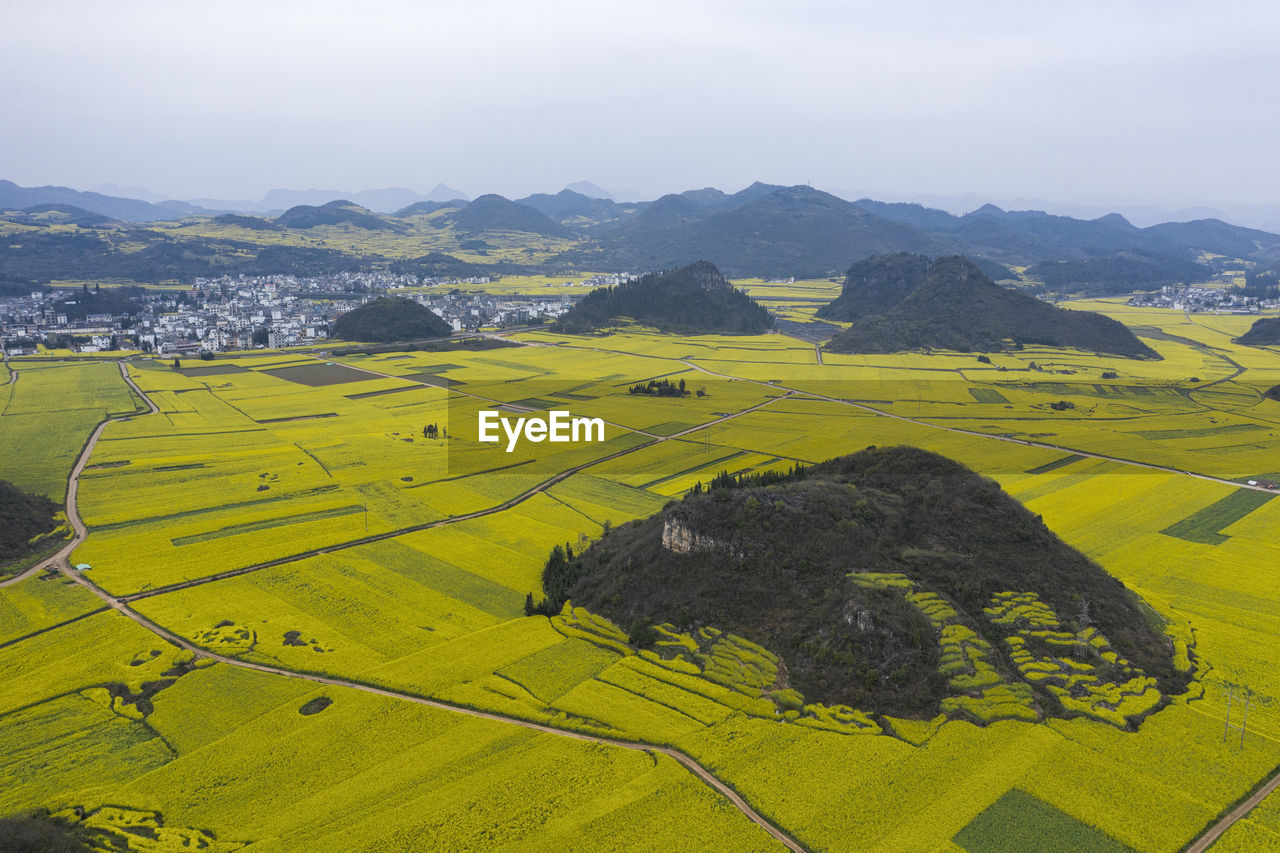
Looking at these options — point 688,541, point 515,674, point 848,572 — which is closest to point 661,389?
point 688,541

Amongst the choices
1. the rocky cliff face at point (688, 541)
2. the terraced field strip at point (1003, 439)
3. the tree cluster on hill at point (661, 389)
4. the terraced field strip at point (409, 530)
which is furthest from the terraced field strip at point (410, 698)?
the tree cluster on hill at point (661, 389)

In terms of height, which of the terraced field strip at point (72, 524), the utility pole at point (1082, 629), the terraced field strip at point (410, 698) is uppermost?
the utility pole at point (1082, 629)

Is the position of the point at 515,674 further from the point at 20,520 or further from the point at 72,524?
the point at 20,520

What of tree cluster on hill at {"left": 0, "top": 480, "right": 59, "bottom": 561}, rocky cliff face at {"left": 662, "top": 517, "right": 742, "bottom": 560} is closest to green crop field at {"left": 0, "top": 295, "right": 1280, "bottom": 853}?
tree cluster on hill at {"left": 0, "top": 480, "right": 59, "bottom": 561}

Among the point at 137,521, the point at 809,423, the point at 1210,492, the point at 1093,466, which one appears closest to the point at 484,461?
the point at 137,521

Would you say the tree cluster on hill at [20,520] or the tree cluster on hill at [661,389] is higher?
the tree cluster on hill at [661,389]

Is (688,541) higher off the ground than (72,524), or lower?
higher

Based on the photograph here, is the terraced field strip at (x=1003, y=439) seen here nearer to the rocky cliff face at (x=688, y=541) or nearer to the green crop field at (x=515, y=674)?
the green crop field at (x=515, y=674)

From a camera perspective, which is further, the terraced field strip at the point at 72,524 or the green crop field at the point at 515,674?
the terraced field strip at the point at 72,524

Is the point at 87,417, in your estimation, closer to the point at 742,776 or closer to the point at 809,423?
the point at 809,423
